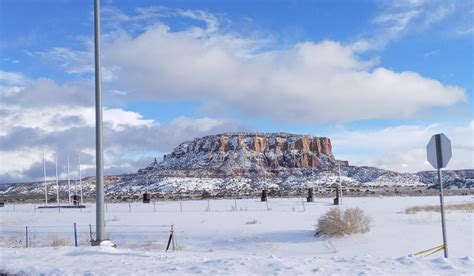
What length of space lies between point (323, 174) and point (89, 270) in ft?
518

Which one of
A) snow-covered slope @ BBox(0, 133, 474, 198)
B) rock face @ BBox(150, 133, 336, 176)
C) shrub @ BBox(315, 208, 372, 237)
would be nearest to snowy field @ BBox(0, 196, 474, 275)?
shrub @ BBox(315, 208, 372, 237)

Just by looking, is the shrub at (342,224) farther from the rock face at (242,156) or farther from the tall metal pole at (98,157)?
the rock face at (242,156)

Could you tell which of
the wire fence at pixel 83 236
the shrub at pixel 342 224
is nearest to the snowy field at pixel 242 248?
the wire fence at pixel 83 236

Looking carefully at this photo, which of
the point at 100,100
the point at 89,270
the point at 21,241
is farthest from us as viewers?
the point at 21,241

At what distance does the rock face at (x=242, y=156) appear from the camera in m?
179

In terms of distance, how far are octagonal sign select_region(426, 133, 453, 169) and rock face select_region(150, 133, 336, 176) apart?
157 meters

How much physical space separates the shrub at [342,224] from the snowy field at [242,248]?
395mm

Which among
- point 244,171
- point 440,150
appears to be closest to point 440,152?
point 440,150

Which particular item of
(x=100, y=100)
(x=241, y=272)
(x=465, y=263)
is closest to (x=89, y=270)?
(x=241, y=272)

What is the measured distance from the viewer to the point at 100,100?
16.3 metres

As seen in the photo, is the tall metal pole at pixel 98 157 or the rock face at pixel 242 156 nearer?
the tall metal pole at pixel 98 157

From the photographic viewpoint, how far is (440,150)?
13.8m

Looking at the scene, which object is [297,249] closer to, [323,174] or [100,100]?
[100,100]

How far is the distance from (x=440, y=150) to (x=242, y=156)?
175m
